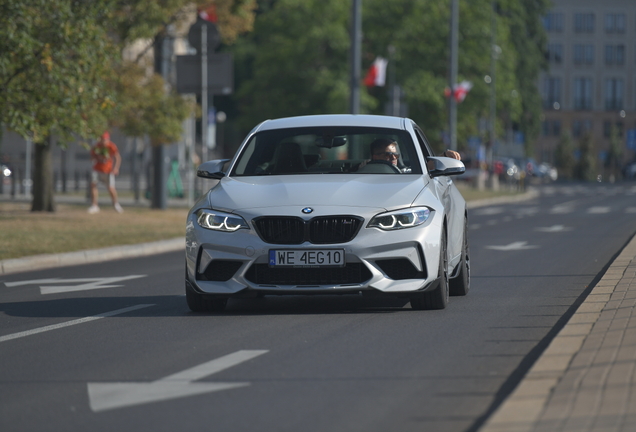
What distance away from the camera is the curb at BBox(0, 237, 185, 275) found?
53.0ft

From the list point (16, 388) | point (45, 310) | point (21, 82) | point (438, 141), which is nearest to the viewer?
point (16, 388)

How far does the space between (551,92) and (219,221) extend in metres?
117

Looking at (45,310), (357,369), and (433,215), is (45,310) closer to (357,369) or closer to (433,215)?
(433,215)

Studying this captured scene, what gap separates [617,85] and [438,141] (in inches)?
2738

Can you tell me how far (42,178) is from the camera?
85.0 feet

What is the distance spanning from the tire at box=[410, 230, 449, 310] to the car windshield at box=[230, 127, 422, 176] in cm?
92

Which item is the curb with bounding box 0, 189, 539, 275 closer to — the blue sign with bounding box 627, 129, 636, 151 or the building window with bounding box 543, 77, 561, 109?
the blue sign with bounding box 627, 129, 636, 151

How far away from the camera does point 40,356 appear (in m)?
8.02

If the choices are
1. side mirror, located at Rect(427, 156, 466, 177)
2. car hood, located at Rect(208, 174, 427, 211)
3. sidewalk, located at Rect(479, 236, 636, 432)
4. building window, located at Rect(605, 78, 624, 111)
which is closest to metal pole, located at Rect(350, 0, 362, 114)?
side mirror, located at Rect(427, 156, 466, 177)

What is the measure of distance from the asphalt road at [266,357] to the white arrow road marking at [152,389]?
0.04ft

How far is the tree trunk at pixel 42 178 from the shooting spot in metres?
25.9

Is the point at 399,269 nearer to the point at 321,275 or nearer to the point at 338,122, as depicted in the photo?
the point at 321,275

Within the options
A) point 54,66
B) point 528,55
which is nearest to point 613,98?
point 528,55

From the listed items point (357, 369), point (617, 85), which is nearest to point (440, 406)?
point (357, 369)
